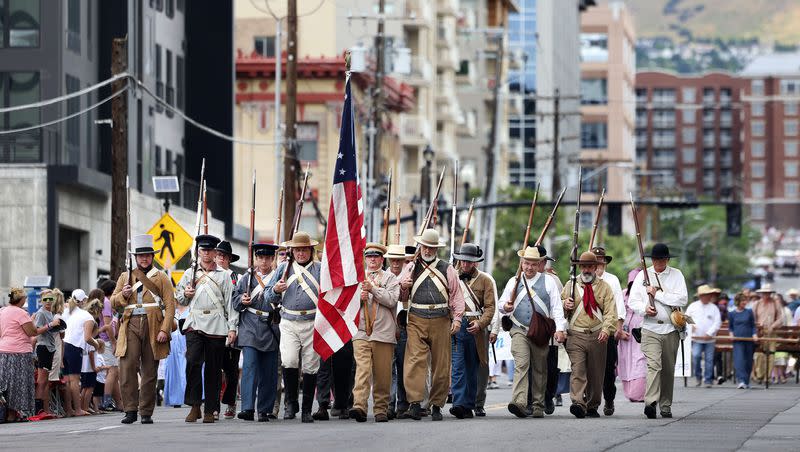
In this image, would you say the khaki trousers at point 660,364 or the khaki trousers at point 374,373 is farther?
the khaki trousers at point 660,364

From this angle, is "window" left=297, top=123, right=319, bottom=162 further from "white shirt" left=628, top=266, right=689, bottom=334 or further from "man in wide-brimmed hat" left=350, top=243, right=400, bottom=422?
"man in wide-brimmed hat" left=350, top=243, right=400, bottom=422

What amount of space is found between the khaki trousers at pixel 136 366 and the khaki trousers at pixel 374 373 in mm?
2237

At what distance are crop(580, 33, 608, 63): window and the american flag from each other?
507 feet

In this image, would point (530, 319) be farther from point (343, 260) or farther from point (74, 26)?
point (74, 26)

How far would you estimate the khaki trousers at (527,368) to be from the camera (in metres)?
22.3

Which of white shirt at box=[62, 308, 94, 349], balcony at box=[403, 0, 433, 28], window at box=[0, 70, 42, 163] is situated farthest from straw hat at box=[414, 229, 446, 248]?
balcony at box=[403, 0, 433, 28]

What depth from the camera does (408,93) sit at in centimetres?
8438

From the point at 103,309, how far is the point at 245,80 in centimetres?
4678

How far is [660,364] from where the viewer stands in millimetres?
22438

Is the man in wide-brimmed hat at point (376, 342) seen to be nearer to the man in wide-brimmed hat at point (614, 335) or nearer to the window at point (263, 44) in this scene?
the man in wide-brimmed hat at point (614, 335)

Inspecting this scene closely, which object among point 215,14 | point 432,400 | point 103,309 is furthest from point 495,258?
point 432,400

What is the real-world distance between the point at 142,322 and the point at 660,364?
5.88m

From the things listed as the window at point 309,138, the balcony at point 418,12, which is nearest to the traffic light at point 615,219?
the window at point 309,138

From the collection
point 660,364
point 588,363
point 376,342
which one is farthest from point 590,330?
point 376,342
